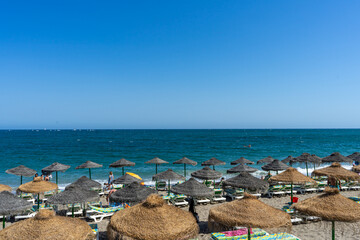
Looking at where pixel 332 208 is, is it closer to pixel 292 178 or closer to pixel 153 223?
pixel 153 223

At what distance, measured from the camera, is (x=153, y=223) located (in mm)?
5527

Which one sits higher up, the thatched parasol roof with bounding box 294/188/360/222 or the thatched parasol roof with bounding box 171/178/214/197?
the thatched parasol roof with bounding box 294/188/360/222

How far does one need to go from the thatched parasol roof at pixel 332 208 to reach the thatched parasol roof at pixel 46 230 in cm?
581

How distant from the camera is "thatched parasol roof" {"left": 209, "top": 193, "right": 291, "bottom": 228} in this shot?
20.6 ft

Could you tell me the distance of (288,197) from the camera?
50.0 feet

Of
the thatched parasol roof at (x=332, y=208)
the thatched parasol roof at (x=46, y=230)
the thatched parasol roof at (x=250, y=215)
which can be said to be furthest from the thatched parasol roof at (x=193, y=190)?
the thatched parasol roof at (x=46, y=230)

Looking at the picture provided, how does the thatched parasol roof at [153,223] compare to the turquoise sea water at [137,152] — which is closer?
the thatched parasol roof at [153,223]

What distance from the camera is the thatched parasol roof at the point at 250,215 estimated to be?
6.29m

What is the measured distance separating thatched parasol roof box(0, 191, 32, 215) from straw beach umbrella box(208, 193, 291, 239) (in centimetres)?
595

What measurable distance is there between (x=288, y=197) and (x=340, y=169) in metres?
3.66

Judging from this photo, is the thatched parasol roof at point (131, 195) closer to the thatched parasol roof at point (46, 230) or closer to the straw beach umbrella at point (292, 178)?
the thatched parasol roof at point (46, 230)

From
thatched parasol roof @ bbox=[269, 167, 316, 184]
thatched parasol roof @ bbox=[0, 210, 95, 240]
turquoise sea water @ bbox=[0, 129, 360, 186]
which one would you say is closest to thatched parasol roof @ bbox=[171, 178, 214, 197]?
thatched parasol roof @ bbox=[269, 167, 316, 184]

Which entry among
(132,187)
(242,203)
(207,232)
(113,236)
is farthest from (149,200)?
(207,232)

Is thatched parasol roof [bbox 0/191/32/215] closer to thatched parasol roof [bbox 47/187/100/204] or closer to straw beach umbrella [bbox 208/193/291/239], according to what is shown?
thatched parasol roof [bbox 47/187/100/204]
